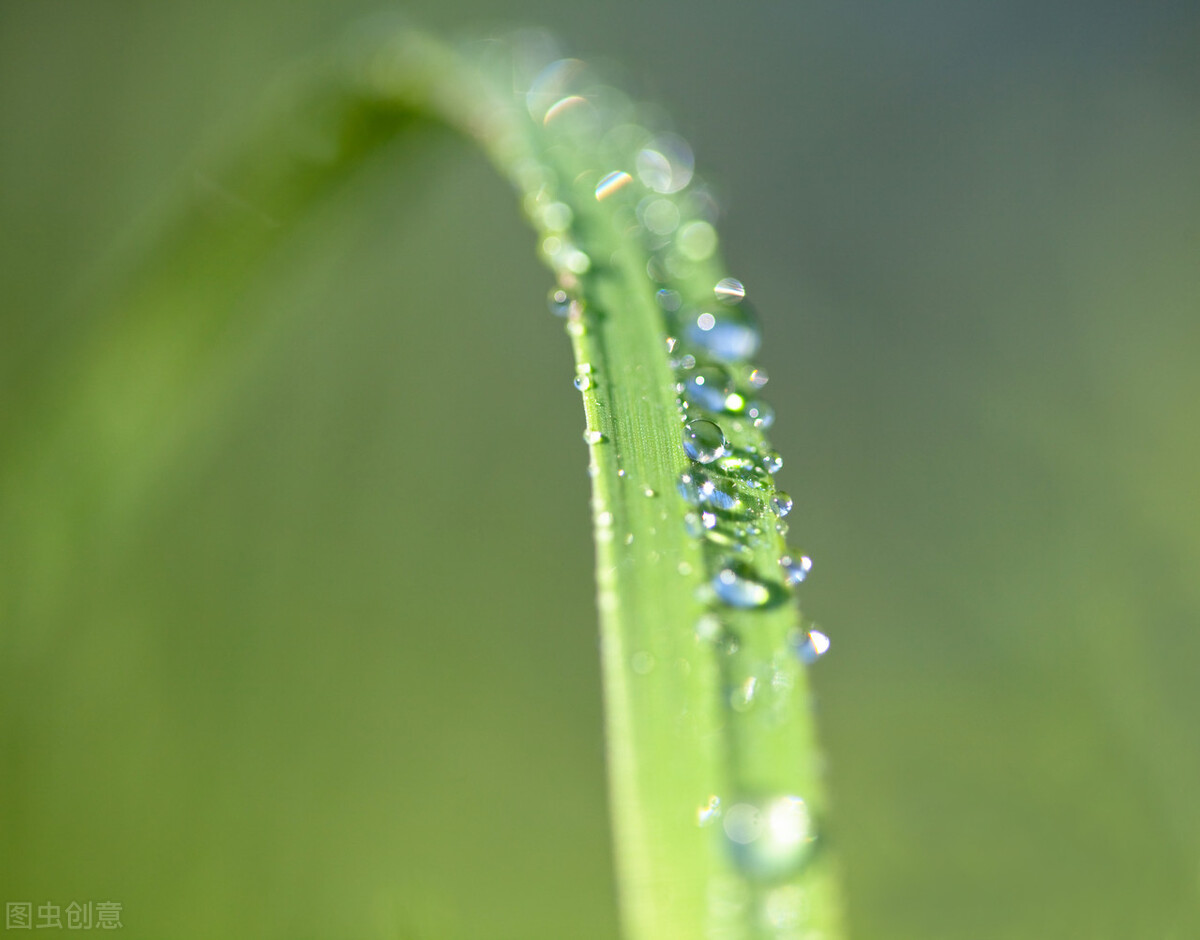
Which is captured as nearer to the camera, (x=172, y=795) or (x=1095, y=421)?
(x=172, y=795)

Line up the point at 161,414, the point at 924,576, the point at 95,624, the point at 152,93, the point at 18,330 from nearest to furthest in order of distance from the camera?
the point at 161,414
the point at 95,624
the point at 924,576
the point at 18,330
the point at 152,93

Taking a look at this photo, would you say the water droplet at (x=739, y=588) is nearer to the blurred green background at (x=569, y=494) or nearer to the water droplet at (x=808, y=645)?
the water droplet at (x=808, y=645)

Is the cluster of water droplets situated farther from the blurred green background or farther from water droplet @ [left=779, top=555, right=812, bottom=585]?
the blurred green background

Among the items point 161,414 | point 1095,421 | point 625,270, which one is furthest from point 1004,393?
point 161,414

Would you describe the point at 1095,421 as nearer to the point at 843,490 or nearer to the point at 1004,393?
the point at 1004,393

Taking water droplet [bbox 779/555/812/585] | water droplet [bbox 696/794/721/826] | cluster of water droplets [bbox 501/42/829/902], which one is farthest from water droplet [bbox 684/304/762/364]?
water droplet [bbox 696/794/721/826]

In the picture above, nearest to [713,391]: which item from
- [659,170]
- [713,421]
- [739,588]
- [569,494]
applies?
[713,421]
